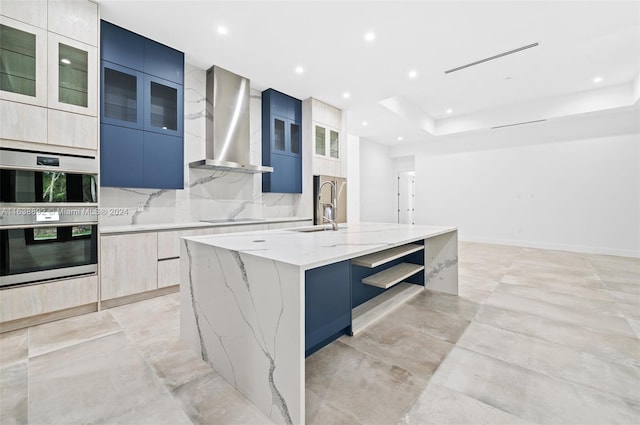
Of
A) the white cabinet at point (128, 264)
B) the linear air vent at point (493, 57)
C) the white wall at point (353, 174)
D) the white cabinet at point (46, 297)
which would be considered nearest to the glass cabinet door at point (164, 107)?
the white cabinet at point (128, 264)

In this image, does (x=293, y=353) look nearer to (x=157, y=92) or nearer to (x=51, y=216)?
(x=51, y=216)

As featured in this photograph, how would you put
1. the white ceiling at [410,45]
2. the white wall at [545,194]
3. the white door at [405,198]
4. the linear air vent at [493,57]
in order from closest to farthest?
the white ceiling at [410,45]
the linear air vent at [493,57]
the white wall at [545,194]
the white door at [405,198]

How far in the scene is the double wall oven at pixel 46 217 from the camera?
2.15 m

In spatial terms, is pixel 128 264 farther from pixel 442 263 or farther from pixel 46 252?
pixel 442 263

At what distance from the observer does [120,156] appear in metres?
2.93

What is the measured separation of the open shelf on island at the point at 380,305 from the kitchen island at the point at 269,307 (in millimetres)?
16

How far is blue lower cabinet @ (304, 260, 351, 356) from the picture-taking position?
167 centimetres

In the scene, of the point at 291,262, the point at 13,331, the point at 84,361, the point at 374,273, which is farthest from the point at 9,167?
the point at 374,273

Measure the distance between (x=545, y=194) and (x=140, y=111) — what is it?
795cm

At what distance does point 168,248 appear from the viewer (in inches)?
120

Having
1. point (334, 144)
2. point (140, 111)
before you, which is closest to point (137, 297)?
point (140, 111)

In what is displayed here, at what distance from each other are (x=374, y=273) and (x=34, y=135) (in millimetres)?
3191

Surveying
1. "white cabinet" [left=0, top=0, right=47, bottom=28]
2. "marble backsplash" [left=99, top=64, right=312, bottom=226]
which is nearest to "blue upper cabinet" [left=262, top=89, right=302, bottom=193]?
"marble backsplash" [left=99, top=64, right=312, bottom=226]

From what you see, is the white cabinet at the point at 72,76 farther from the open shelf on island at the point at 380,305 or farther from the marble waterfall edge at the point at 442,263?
the marble waterfall edge at the point at 442,263
